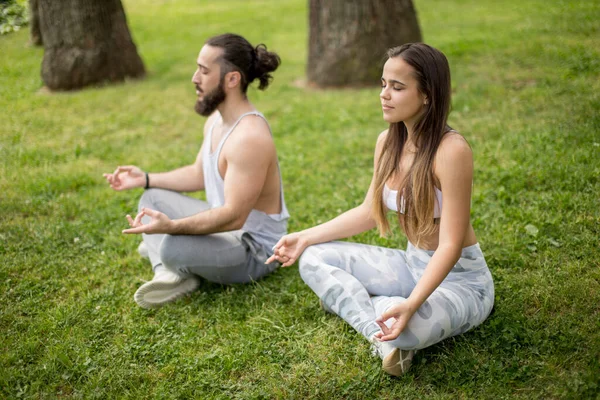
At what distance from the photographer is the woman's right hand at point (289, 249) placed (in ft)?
10.7

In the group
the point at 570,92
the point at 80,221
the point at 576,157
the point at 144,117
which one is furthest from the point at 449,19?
the point at 80,221

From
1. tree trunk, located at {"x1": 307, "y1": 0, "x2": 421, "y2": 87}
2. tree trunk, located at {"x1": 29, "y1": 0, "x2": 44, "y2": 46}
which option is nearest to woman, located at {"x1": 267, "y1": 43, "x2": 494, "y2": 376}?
tree trunk, located at {"x1": 307, "y1": 0, "x2": 421, "y2": 87}

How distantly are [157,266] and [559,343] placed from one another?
254cm

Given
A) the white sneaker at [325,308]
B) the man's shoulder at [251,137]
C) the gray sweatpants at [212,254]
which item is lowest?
the white sneaker at [325,308]

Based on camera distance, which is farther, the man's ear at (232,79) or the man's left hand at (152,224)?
the man's ear at (232,79)

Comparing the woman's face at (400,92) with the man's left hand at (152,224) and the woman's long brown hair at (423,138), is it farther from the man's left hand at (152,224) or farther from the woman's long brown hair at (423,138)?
the man's left hand at (152,224)

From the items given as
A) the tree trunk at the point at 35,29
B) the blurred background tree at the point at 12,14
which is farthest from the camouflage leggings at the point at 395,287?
the tree trunk at the point at 35,29

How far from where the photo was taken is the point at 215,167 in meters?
3.90

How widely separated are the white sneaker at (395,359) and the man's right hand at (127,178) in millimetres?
2223

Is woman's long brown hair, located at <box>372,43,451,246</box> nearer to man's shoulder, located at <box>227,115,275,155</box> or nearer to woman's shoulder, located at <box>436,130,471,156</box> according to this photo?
woman's shoulder, located at <box>436,130,471,156</box>

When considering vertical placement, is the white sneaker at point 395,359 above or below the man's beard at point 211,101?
below

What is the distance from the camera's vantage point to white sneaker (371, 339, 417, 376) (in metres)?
2.90

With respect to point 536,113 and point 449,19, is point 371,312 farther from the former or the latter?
point 449,19

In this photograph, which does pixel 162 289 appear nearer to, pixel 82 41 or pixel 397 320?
pixel 397 320
